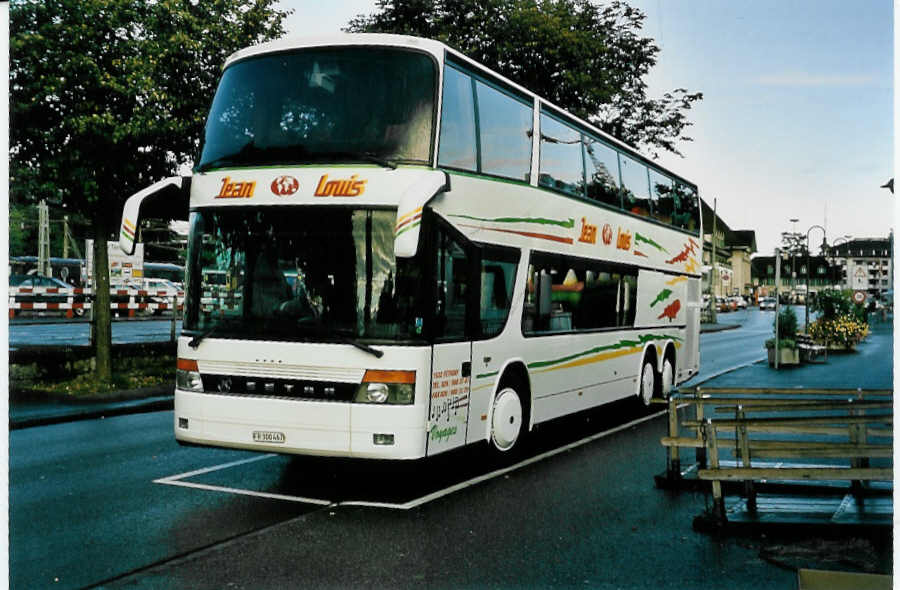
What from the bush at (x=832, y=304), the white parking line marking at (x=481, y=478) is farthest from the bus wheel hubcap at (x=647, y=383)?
the bush at (x=832, y=304)

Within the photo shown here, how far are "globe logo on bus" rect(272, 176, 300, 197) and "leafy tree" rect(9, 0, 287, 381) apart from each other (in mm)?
5624

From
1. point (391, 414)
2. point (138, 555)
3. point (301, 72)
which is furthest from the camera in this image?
point (301, 72)

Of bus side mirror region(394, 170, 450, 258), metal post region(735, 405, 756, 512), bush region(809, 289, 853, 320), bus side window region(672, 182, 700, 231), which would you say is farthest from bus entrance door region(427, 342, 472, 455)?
bush region(809, 289, 853, 320)

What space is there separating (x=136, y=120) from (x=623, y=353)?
734cm

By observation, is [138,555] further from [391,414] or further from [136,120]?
[136,120]

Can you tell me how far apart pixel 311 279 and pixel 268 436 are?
4.12ft

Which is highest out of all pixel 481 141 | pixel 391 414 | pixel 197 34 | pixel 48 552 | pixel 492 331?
pixel 197 34

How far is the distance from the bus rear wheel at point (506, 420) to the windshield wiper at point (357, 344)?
80.9 inches

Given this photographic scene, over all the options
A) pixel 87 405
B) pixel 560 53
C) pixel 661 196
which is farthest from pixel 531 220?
pixel 560 53

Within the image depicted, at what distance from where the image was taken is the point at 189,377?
7.82m

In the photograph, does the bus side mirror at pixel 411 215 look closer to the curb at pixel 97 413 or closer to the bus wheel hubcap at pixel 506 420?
the bus wheel hubcap at pixel 506 420

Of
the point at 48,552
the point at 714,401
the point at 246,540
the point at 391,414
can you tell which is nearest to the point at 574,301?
the point at 714,401

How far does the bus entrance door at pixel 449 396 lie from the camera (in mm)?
7746

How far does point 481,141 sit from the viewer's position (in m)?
8.80
